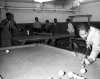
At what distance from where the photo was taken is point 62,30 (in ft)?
28.6

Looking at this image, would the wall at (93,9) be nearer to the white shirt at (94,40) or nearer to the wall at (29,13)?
the wall at (29,13)

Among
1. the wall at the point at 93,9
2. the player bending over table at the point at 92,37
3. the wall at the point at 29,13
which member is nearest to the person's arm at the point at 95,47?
the player bending over table at the point at 92,37

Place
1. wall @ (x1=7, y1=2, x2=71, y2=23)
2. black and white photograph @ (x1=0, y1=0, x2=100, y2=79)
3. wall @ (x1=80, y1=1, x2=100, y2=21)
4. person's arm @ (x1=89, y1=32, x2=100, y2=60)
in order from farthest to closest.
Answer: wall @ (x1=80, y1=1, x2=100, y2=21), wall @ (x1=7, y1=2, x2=71, y2=23), person's arm @ (x1=89, y1=32, x2=100, y2=60), black and white photograph @ (x1=0, y1=0, x2=100, y2=79)

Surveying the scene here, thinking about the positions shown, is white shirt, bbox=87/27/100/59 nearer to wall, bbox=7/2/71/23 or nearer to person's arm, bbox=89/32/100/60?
person's arm, bbox=89/32/100/60

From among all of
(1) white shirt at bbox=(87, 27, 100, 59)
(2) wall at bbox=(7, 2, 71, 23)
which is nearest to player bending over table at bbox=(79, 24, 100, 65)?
(1) white shirt at bbox=(87, 27, 100, 59)

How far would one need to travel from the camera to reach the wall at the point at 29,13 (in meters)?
7.74

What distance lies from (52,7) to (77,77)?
26.6 feet

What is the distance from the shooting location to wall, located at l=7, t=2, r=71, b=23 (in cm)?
774

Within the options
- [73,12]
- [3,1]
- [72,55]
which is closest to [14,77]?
[72,55]

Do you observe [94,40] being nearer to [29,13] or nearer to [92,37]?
[92,37]

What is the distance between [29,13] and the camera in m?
8.28

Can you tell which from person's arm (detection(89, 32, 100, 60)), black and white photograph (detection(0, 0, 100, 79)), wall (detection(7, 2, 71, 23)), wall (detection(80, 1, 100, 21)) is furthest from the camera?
wall (detection(80, 1, 100, 21))

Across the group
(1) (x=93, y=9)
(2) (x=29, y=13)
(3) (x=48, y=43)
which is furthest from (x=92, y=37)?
(1) (x=93, y=9)

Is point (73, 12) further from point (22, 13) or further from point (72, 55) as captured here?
point (72, 55)
